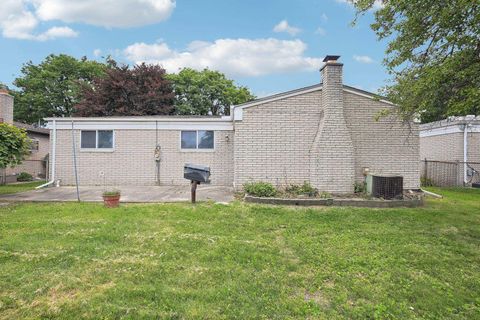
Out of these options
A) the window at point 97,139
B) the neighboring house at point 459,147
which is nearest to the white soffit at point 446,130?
the neighboring house at point 459,147

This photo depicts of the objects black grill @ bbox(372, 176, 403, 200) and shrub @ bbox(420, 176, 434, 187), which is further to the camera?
shrub @ bbox(420, 176, 434, 187)

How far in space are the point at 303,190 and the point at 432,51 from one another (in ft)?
15.6

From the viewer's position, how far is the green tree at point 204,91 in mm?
29047

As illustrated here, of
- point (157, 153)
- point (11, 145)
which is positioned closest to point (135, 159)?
point (157, 153)

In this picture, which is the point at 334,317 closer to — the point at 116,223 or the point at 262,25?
the point at 116,223

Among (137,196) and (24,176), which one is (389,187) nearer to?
(137,196)

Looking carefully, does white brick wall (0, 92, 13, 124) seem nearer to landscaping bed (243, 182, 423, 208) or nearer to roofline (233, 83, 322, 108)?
roofline (233, 83, 322, 108)

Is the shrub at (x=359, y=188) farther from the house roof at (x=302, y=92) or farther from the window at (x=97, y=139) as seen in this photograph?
the window at (x=97, y=139)

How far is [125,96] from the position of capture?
23.1 metres

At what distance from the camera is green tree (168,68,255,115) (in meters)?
29.0

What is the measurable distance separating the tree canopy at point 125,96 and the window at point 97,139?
10.2 meters

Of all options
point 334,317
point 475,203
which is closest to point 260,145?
point 475,203

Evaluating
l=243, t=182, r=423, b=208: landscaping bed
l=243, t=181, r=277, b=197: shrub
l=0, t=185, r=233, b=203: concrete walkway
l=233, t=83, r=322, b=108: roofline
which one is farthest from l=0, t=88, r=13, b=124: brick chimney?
l=243, t=181, r=277, b=197: shrub

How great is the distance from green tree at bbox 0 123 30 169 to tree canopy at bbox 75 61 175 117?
1303cm
